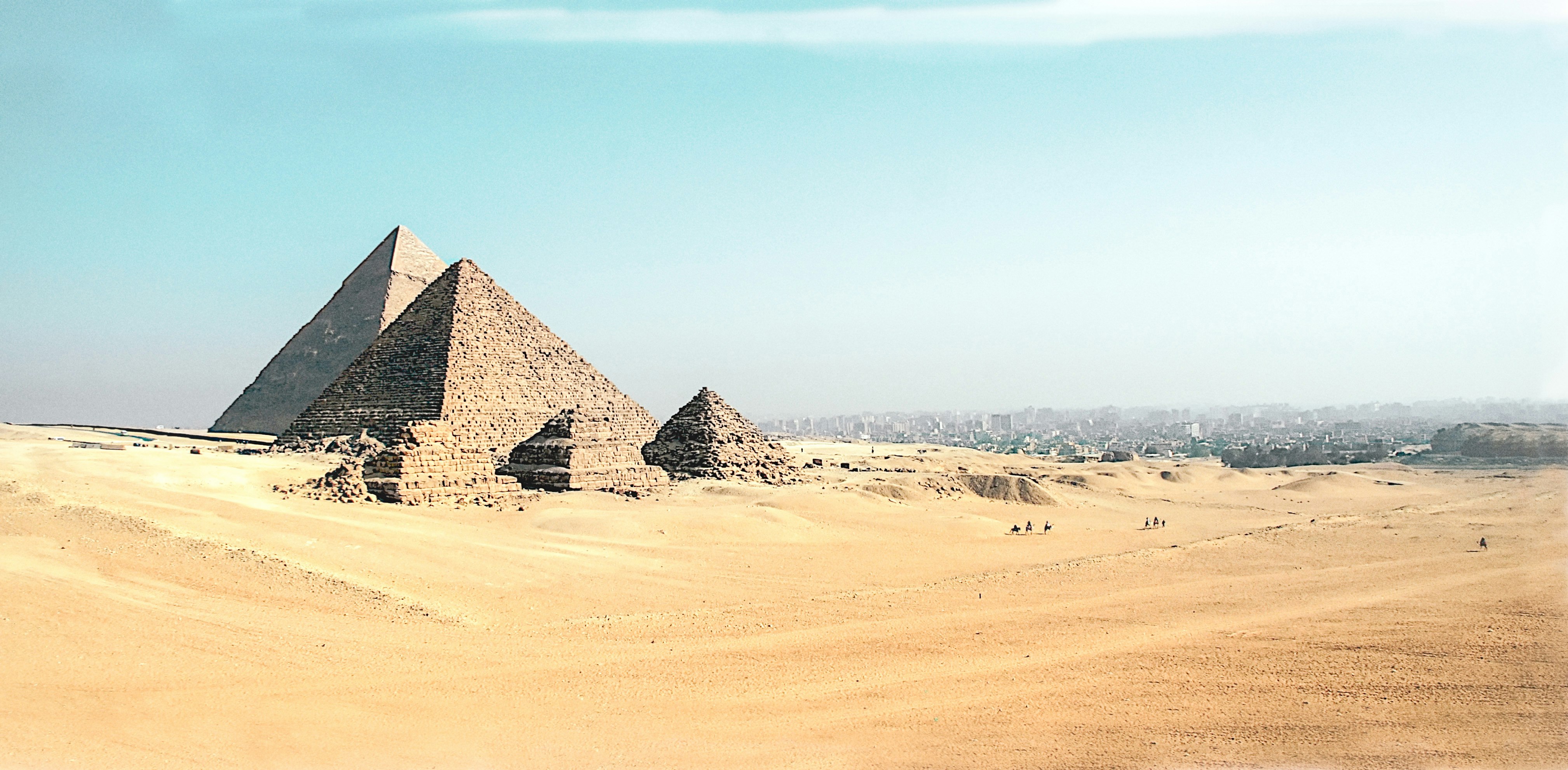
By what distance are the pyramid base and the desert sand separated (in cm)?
845

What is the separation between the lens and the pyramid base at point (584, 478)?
24.6 meters

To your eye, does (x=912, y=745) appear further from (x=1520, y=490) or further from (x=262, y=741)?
(x=1520, y=490)

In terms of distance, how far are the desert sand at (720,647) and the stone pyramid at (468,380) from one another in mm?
18646

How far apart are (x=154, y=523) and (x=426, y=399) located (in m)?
25.2

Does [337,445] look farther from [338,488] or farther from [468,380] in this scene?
[338,488]

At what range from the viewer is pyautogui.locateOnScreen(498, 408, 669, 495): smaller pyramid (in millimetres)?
24875

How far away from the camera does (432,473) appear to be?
20.2 m

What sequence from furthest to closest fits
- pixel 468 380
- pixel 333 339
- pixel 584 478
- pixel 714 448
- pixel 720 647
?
pixel 333 339 < pixel 468 380 < pixel 714 448 < pixel 584 478 < pixel 720 647

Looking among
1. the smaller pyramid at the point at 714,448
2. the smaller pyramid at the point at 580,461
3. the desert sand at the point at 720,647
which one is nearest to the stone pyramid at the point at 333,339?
the smaller pyramid at the point at 714,448

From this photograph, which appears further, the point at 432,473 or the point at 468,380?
the point at 468,380

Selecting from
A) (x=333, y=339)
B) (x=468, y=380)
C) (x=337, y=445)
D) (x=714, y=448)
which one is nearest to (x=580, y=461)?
(x=714, y=448)

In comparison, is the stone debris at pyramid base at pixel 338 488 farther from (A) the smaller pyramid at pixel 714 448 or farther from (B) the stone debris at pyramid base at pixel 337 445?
(A) the smaller pyramid at pixel 714 448

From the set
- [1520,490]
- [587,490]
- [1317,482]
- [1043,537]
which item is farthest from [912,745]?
[1317,482]

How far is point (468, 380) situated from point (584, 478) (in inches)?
523
